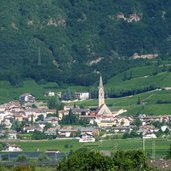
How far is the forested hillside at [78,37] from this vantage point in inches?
5915

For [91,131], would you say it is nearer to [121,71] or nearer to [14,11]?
[121,71]

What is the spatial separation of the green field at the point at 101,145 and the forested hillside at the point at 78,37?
3592 cm

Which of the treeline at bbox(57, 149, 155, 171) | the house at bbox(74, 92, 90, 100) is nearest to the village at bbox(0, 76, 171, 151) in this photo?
the house at bbox(74, 92, 90, 100)

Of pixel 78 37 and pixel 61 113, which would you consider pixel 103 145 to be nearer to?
pixel 61 113

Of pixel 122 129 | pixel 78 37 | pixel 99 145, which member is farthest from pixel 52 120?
pixel 78 37

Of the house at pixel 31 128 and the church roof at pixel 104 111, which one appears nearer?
the house at pixel 31 128

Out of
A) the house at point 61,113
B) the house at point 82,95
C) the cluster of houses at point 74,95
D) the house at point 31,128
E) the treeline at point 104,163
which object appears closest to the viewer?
the treeline at point 104,163

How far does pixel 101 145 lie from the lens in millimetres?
102312

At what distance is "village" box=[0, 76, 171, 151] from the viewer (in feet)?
370

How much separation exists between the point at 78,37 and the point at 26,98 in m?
30.4

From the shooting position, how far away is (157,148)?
97.6 metres

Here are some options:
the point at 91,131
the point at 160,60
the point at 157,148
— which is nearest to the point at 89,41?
the point at 160,60

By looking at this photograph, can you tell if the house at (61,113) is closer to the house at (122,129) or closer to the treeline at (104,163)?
the house at (122,129)

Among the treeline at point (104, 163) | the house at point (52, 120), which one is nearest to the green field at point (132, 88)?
the house at point (52, 120)
